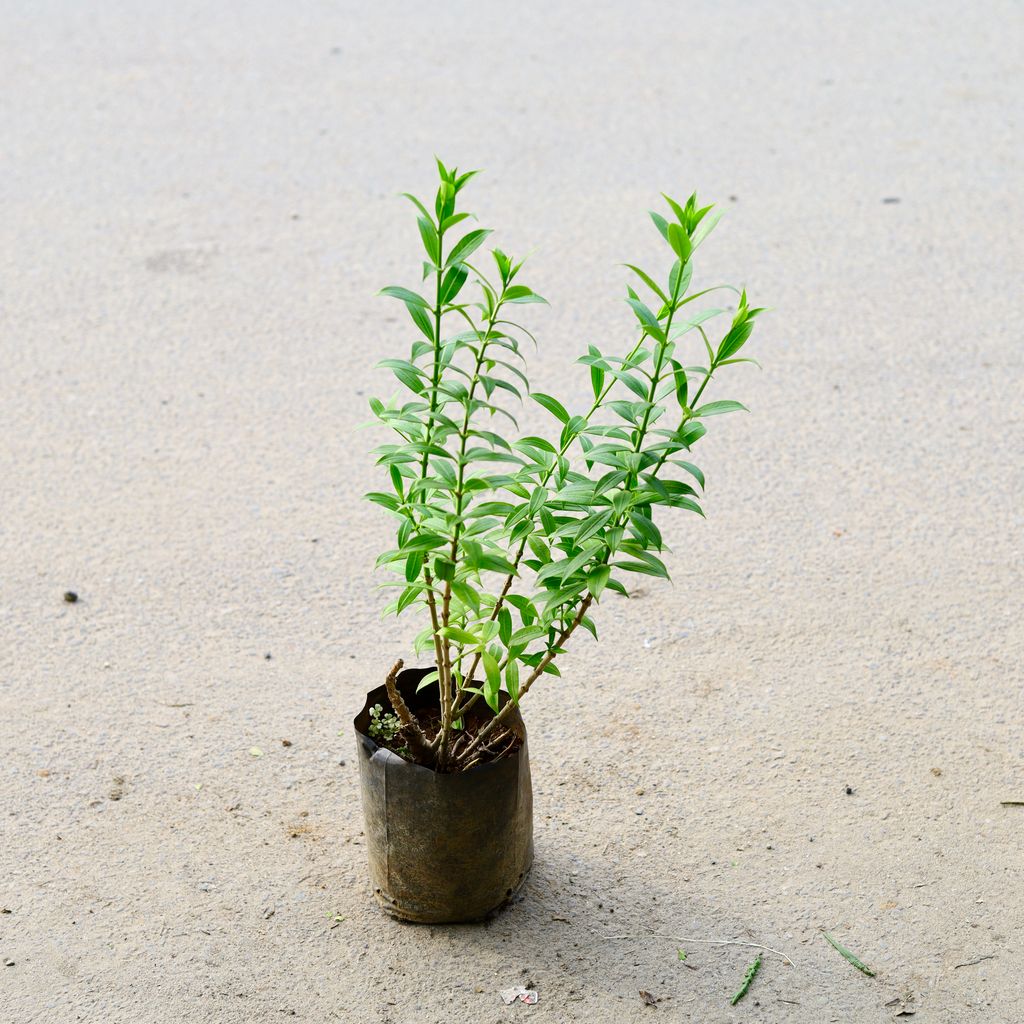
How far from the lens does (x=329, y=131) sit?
7012 millimetres

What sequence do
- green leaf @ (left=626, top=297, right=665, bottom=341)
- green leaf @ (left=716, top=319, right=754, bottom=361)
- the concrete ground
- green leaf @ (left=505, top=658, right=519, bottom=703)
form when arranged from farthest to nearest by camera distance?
the concrete ground < green leaf @ (left=505, top=658, right=519, bottom=703) < green leaf @ (left=716, top=319, right=754, bottom=361) < green leaf @ (left=626, top=297, right=665, bottom=341)

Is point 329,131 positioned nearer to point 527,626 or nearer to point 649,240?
point 649,240

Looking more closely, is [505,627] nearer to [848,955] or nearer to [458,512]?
[458,512]

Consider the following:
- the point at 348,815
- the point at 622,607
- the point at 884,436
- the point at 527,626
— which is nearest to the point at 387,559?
the point at 527,626

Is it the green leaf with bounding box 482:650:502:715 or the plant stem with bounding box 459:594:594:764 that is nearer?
the green leaf with bounding box 482:650:502:715

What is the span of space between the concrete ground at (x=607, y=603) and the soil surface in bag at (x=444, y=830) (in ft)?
0.29

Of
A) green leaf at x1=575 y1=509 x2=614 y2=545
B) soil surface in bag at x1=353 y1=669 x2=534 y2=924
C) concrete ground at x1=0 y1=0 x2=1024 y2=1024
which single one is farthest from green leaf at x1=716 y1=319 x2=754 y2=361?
concrete ground at x1=0 y1=0 x2=1024 y2=1024

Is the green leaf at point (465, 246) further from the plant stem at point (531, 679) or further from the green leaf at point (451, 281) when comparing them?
the plant stem at point (531, 679)

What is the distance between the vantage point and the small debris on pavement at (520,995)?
270 centimetres

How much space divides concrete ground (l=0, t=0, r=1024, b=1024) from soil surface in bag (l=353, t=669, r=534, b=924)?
90 mm

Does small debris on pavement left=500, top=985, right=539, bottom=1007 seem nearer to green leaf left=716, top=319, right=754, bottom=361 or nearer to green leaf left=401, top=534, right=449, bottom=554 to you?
green leaf left=401, top=534, right=449, bottom=554

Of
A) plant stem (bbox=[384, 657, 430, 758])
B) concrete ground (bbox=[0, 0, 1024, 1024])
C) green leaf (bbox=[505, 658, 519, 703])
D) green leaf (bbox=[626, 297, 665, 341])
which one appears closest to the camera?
green leaf (bbox=[626, 297, 665, 341])

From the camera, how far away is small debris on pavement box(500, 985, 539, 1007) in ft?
8.86

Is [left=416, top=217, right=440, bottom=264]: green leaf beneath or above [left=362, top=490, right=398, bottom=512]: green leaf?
above
